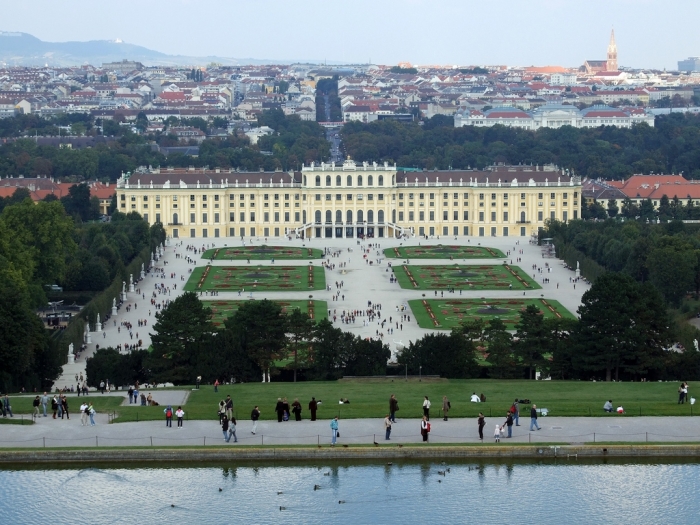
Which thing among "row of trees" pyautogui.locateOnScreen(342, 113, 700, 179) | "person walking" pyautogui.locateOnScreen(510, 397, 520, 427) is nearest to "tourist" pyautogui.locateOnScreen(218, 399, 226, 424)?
A: "person walking" pyautogui.locateOnScreen(510, 397, 520, 427)

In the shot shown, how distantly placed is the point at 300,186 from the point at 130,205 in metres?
9.59

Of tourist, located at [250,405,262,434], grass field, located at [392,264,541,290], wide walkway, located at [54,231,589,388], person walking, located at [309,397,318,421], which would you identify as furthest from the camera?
grass field, located at [392,264,541,290]

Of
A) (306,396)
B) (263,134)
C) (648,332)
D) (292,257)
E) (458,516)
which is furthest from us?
(263,134)

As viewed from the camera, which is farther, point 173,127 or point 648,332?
point 173,127

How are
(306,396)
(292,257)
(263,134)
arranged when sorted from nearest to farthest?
(306,396)
(292,257)
(263,134)

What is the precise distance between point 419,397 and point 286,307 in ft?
77.2

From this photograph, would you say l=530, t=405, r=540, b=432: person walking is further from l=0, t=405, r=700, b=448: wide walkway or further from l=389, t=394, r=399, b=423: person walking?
l=389, t=394, r=399, b=423: person walking

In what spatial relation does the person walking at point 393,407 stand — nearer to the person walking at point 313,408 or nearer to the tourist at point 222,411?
the person walking at point 313,408

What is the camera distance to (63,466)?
30.0 metres

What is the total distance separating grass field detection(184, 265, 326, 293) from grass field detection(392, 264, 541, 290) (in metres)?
3.81

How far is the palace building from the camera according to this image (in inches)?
3497

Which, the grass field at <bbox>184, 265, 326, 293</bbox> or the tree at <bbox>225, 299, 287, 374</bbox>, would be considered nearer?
the tree at <bbox>225, 299, 287, 374</bbox>

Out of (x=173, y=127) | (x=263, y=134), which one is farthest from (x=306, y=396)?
(x=173, y=127)

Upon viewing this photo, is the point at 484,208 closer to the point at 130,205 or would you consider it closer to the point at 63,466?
the point at 130,205
